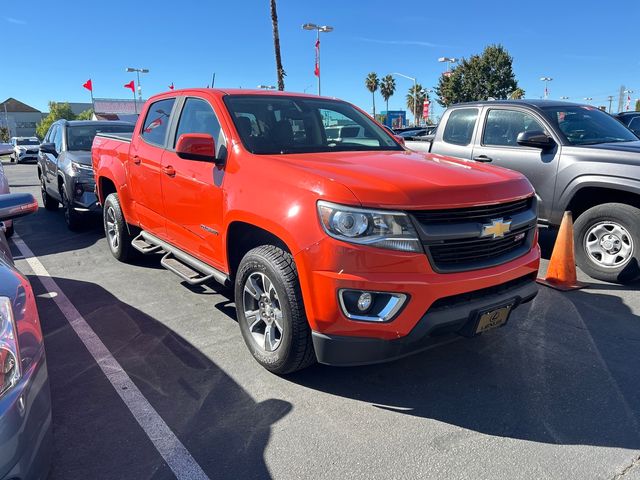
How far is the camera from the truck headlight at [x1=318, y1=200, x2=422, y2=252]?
2.66 meters

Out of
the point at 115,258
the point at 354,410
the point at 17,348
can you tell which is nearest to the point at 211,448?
the point at 354,410

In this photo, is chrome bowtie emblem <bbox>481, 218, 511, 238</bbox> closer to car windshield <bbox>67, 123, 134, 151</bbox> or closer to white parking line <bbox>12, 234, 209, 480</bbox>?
white parking line <bbox>12, 234, 209, 480</bbox>

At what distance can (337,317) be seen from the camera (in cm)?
267

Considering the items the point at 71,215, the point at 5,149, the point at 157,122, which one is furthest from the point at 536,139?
the point at 71,215

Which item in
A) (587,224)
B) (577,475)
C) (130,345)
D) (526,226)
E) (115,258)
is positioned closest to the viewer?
(577,475)

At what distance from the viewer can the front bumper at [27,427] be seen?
1.71m

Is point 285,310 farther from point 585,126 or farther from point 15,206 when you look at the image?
point 585,126

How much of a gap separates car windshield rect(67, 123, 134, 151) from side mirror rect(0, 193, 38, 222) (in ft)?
20.5

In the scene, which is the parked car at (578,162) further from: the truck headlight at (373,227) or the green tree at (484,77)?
the green tree at (484,77)

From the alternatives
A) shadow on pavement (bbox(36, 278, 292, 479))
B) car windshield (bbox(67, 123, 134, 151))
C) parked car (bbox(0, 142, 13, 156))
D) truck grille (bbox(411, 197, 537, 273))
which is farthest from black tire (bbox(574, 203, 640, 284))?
car windshield (bbox(67, 123, 134, 151))

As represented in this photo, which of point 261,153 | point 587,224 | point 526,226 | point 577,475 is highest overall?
point 261,153

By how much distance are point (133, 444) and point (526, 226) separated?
280 cm

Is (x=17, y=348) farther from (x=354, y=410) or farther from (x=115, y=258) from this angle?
(x=115, y=258)

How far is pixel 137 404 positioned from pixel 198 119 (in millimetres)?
2373
